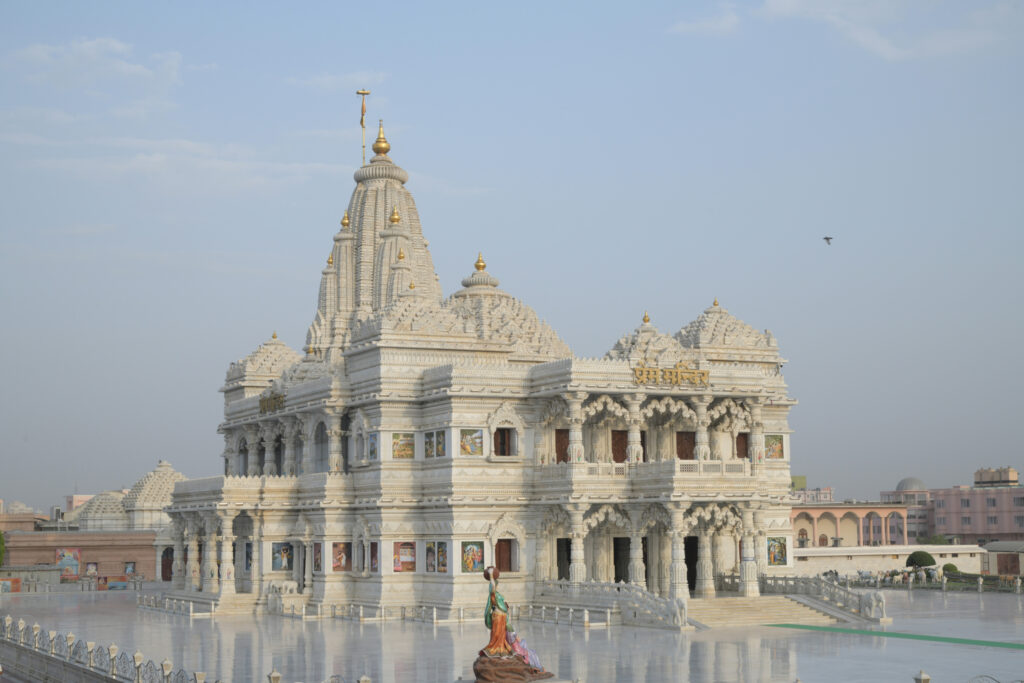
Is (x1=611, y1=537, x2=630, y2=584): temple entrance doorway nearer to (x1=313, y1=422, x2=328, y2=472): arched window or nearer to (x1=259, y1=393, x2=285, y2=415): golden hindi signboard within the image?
(x1=313, y1=422, x2=328, y2=472): arched window

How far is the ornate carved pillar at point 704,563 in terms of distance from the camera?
50.8 metres

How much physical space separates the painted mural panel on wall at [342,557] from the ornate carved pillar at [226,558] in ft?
13.9

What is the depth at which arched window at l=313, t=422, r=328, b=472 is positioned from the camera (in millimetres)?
59094

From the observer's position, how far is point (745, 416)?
178 ft

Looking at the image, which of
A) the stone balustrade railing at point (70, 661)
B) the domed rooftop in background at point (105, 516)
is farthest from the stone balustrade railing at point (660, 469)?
the domed rooftop in background at point (105, 516)

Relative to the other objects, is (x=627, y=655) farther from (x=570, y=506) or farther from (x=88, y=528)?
(x=88, y=528)

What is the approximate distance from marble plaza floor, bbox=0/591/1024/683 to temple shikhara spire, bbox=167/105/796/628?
160 inches

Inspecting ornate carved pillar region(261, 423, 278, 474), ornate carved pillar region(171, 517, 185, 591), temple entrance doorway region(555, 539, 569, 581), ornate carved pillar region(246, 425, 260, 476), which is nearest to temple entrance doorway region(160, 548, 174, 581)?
ornate carved pillar region(246, 425, 260, 476)

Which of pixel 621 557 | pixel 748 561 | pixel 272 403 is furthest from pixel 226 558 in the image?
pixel 748 561

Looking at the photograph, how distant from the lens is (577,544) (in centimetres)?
5006

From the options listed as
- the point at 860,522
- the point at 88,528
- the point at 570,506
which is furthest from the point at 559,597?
the point at 860,522

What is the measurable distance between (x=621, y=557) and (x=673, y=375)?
300 inches

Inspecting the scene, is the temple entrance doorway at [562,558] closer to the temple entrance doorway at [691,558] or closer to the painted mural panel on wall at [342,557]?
the temple entrance doorway at [691,558]

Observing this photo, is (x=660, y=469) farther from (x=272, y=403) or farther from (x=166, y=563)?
(x=166, y=563)
